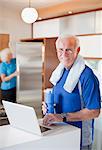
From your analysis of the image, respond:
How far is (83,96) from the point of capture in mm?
1713

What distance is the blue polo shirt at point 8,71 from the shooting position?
184 inches

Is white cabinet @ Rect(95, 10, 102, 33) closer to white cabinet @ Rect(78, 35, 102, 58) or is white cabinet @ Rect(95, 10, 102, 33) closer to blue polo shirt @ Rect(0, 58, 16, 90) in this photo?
white cabinet @ Rect(78, 35, 102, 58)

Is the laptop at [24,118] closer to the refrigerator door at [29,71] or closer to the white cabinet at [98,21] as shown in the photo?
the white cabinet at [98,21]

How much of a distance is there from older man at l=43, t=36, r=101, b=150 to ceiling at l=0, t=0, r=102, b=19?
8.24 feet

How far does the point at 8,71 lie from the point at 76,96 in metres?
3.09

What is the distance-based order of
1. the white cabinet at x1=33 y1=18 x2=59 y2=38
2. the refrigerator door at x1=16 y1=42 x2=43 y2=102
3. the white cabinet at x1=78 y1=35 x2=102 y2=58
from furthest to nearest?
the white cabinet at x1=33 y1=18 x2=59 y2=38 → the refrigerator door at x1=16 y1=42 x2=43 y2=102 → the white cabinet at x1=78 y1=35 x2=102 y2=58

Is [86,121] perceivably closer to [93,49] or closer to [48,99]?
[48,99]

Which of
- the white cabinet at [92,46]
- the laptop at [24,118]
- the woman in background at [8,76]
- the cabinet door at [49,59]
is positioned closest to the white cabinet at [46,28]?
the cabinet door at [49,59]

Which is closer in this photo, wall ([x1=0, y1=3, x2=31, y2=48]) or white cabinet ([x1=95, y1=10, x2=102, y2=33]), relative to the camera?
white cabinet ([x1=95, y1=10, x2=102, y2=33])

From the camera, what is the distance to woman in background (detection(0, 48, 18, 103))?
184 inches

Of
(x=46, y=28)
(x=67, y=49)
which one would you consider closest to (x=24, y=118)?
(x=67, y=49)

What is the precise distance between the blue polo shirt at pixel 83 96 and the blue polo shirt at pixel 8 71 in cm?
290

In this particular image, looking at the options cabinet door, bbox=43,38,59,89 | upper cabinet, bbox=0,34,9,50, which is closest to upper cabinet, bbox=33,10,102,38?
cabinet door, bbox=43,38,59,89

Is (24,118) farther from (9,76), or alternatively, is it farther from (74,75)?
(9,76)
